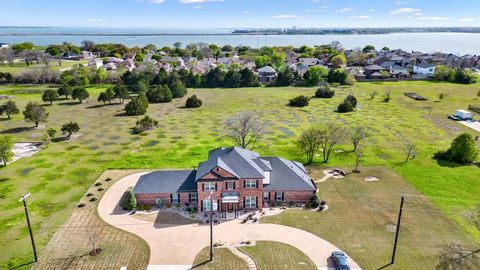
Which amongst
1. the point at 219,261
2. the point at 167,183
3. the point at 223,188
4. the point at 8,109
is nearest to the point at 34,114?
the point at 8,109

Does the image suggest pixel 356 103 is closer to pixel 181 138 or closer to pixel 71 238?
pixel 181 138

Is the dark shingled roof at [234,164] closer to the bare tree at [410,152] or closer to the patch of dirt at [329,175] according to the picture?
the patch of dirt at [329,175]

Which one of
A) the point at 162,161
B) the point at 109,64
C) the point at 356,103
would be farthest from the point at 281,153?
the point at 109,64

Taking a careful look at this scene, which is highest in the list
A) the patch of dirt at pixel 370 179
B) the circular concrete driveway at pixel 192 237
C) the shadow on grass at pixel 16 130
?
the shadow on grass at pixel 16 130

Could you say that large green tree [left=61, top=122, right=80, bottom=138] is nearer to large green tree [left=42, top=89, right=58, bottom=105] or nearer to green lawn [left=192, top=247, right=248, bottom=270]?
large green tree [left=42, top=89, right=58, bottom=105]

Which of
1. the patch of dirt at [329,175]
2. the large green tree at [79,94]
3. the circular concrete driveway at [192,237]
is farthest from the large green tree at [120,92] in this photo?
the patch of dirt at [329,175]

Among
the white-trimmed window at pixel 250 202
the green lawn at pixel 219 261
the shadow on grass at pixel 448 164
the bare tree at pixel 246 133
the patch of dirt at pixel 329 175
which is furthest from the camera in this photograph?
the bare tree at pixel 246 133

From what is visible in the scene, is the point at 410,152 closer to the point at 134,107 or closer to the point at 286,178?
the point at 286,178
